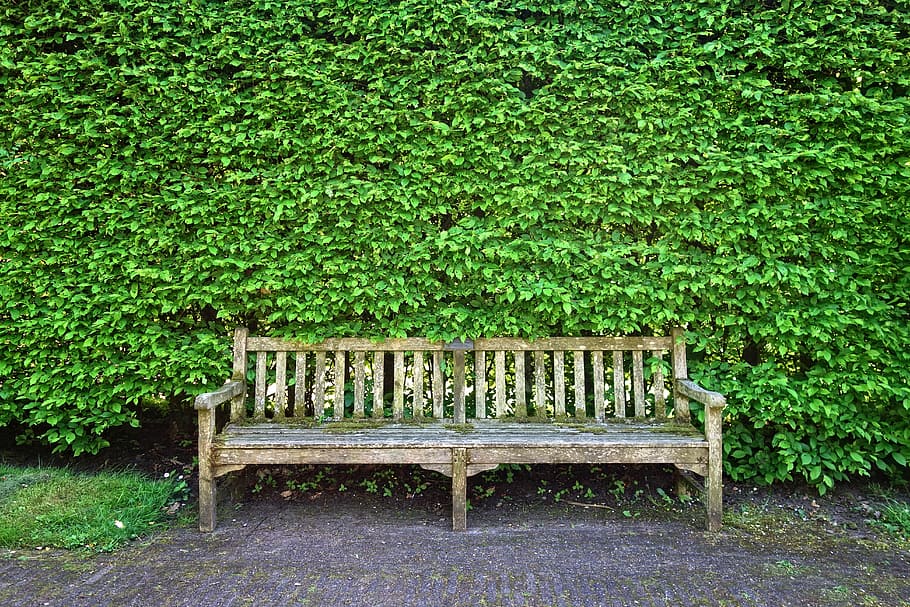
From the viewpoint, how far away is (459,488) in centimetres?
344

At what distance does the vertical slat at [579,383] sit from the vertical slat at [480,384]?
2.10 feet

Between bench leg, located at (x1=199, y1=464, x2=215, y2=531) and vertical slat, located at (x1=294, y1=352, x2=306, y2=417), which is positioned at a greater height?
vertical slat, located at (x1=294, y1=352, x2=306, y2=417)

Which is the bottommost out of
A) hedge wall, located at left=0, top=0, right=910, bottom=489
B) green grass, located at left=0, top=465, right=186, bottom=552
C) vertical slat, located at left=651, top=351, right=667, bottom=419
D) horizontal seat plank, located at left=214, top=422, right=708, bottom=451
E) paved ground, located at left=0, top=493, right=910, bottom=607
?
paved ground, located at left=0, top=493, right=910, bottom=607

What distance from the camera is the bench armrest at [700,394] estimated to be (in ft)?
11.0

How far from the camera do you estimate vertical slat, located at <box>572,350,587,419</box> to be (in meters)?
3.96

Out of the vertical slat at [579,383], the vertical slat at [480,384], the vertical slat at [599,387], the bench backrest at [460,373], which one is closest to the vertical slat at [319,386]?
the bench backrest at [460,373]

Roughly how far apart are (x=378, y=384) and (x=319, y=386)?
1.36 ft

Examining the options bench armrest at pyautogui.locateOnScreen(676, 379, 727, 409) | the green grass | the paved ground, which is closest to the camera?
the paved ground

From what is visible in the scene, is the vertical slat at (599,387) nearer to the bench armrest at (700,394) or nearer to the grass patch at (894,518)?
Result: the bench armrest at (700,394)

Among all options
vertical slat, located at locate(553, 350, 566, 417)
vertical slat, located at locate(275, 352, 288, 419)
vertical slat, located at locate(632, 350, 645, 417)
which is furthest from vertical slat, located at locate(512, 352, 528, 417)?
vertical slat, located at locate(275, 352, 288, 419)

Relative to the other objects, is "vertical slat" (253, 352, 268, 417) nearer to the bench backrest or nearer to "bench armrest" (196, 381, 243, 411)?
the bench backrest

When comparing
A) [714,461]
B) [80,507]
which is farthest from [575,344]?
[80,507]

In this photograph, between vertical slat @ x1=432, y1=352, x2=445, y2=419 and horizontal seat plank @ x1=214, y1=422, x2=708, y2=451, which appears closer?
horizontal seat plank @ x1=214, y1=422, x2=708, y2=451

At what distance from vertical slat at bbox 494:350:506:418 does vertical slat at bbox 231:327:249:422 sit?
177 cm
